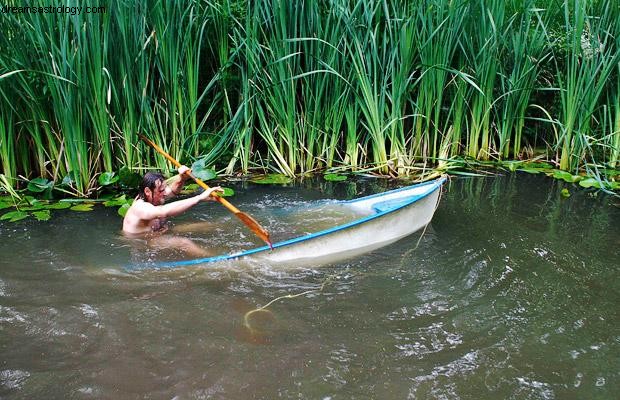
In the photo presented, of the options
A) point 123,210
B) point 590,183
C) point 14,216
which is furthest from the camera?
point 590,183

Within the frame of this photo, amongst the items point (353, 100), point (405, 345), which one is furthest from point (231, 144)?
point (405, 345)

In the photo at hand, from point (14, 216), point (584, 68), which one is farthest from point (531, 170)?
point (14, 216)

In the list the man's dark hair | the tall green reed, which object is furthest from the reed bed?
the man's dark hair

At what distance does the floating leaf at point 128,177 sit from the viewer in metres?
4.43

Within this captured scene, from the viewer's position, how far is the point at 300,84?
5492mm

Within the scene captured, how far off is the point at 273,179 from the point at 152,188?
154 centimetres

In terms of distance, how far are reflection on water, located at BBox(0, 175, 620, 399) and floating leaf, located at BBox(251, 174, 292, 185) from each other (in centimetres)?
105

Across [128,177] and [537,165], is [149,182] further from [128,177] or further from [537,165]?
[537,165]

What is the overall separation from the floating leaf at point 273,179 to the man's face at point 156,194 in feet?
4.43

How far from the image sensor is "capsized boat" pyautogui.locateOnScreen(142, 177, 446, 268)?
3311 millimetres

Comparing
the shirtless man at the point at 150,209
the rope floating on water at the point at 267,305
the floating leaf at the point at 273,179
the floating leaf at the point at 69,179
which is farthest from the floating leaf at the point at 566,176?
the floating leaf at the point at 69,179

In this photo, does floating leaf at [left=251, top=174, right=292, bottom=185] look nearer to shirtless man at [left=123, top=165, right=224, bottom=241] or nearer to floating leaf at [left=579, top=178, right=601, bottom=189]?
shirtless man at [left=123, top=165, right=224, bottom=241]

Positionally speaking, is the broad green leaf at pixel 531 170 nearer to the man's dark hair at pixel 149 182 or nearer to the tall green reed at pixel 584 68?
the tall green reed at pixel 584 68

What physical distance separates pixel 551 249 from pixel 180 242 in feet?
8.06
